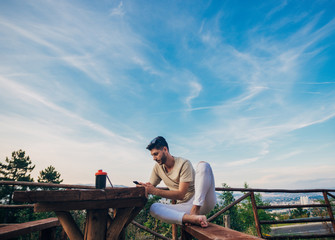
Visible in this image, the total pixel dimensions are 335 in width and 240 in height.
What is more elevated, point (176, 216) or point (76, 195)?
point (76, 195)

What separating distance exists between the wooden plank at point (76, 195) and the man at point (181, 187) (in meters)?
0.38

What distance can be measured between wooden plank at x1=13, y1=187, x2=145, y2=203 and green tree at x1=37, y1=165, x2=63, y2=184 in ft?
88.1

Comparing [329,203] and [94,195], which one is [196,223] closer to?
[94,195]

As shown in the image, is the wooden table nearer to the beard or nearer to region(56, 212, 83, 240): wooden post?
region(56, 212, 83, 240): wooden post

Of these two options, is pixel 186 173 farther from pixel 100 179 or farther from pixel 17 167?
pixel 17 167

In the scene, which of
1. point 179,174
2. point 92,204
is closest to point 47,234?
point 92,204

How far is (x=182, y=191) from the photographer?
200 cm

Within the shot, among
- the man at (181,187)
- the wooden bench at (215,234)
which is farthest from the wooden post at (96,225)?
the wooden bench at (215,234)

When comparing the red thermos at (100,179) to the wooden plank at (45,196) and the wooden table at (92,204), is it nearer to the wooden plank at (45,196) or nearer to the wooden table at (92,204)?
the wooden table at (92,204)

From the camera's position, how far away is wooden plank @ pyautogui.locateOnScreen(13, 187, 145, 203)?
1260 mm

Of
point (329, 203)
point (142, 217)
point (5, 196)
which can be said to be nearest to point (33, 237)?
point (142, 217)

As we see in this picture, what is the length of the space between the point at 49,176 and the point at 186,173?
27.4 meters

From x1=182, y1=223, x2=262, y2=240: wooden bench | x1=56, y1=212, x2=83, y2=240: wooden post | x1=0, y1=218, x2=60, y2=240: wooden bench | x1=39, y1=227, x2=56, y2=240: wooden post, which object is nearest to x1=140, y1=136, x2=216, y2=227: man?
x1=182, y1=223, x2=262, y2=240: wooden bench

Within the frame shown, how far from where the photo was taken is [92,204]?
1438mm
